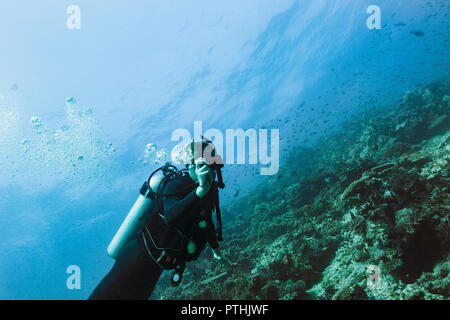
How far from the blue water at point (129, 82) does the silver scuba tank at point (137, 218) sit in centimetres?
1179

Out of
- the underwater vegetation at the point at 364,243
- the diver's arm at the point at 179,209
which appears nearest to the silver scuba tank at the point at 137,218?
the diver's arm at the point at 179,209

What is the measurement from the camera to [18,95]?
24.2 m

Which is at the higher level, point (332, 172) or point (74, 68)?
point (74, 68)

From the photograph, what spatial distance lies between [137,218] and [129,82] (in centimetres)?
2872

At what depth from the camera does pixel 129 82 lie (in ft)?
93.1

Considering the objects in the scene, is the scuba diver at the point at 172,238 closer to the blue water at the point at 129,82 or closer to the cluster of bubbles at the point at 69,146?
the blue water at the point at 129,82

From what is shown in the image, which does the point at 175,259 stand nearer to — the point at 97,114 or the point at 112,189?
the point at 97,114

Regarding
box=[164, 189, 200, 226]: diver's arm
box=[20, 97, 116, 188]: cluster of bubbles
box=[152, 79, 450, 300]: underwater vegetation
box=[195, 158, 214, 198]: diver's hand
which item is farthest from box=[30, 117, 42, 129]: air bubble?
box=[195, 158, 214, 198]: diver's hand

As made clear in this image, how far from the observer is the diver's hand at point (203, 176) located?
2.90m

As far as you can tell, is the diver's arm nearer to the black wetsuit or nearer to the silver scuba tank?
the black wetsuit

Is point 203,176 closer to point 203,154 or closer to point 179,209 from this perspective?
point 179,209

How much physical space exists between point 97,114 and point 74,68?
6115 mm

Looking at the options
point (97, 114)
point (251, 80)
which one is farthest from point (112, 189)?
point (251, 80)

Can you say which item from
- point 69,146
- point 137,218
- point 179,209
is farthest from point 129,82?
point 179,209
